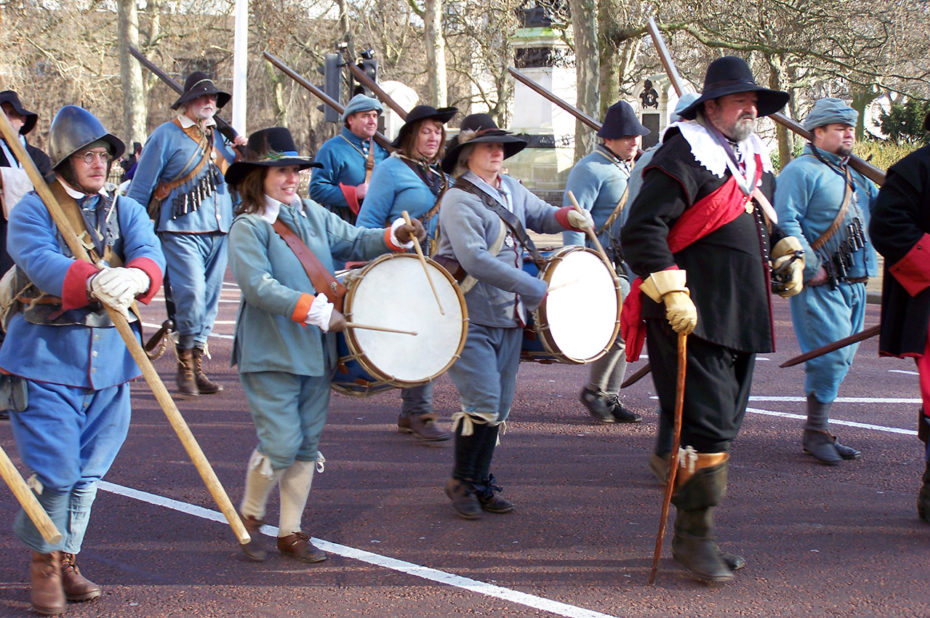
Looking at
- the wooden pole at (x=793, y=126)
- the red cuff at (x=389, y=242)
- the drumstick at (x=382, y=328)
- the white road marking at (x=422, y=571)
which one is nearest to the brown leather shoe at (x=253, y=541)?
the white road marking at (x=422, y=571)

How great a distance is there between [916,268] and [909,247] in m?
0.10

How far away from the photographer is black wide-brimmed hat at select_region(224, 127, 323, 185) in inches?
182

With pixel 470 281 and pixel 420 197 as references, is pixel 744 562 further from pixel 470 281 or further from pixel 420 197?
pixel 420 197

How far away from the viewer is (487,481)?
5484 mm

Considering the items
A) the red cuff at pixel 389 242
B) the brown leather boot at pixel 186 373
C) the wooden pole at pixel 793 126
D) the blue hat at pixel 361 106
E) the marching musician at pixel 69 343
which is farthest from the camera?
the brown leather boot at pixel 186 373

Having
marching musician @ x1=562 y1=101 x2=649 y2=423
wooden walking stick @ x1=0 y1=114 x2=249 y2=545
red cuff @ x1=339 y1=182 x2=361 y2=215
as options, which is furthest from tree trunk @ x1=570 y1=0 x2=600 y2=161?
wooden walking stick @ x1=0 y1=114 x2=249 y2=545

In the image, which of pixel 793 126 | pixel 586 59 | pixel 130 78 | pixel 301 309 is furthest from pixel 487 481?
pixel 130 78

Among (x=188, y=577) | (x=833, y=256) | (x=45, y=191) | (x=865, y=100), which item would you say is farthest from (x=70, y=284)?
(x=865, y=100)

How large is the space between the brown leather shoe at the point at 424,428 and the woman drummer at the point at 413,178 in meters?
0.46

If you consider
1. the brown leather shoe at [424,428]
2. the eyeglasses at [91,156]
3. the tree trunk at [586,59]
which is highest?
the tree trunk at [586,59]

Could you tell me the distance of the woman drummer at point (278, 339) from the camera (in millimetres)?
4582

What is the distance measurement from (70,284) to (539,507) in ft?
8.39

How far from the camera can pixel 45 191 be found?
4.08m

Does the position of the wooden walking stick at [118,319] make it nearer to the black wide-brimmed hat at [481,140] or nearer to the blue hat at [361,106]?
the black wide-brimmed hat at [481,140]
